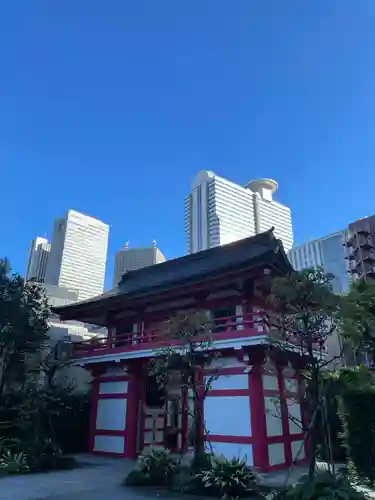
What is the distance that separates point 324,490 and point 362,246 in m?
53.8

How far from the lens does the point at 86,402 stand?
793 inches

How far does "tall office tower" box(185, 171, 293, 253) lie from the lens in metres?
71.9

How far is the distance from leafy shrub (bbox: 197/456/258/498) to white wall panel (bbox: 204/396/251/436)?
3048 millimetres

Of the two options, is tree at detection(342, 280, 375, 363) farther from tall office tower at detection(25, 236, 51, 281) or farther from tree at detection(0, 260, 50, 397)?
tall office tower at detection(25, 236, 51, 281)

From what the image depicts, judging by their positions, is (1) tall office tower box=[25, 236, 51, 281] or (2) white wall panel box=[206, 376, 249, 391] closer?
(2) white wall panel box=[206, 376, 249, 391]

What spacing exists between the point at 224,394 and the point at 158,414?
5153mm

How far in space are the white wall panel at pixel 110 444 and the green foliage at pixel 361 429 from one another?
9.65m

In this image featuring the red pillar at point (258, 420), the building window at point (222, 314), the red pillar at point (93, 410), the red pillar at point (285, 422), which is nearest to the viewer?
the red pillar at point (258, 420)

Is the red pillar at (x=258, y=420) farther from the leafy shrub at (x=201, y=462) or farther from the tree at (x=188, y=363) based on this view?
the leafy shrub at (x=201, y=462)

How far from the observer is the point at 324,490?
324 inches

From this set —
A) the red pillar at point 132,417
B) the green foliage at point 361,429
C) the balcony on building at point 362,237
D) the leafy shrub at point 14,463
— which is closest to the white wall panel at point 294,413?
the green foliage at point 361,429

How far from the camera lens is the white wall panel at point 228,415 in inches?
546

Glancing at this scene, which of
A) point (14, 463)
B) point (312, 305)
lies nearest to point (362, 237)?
point (312, 305)

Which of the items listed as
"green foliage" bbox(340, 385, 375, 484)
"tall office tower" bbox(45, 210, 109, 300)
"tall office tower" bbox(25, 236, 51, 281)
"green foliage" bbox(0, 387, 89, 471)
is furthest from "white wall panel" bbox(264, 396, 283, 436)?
"tall office tower" bbox(25, 236, 51, 281)
